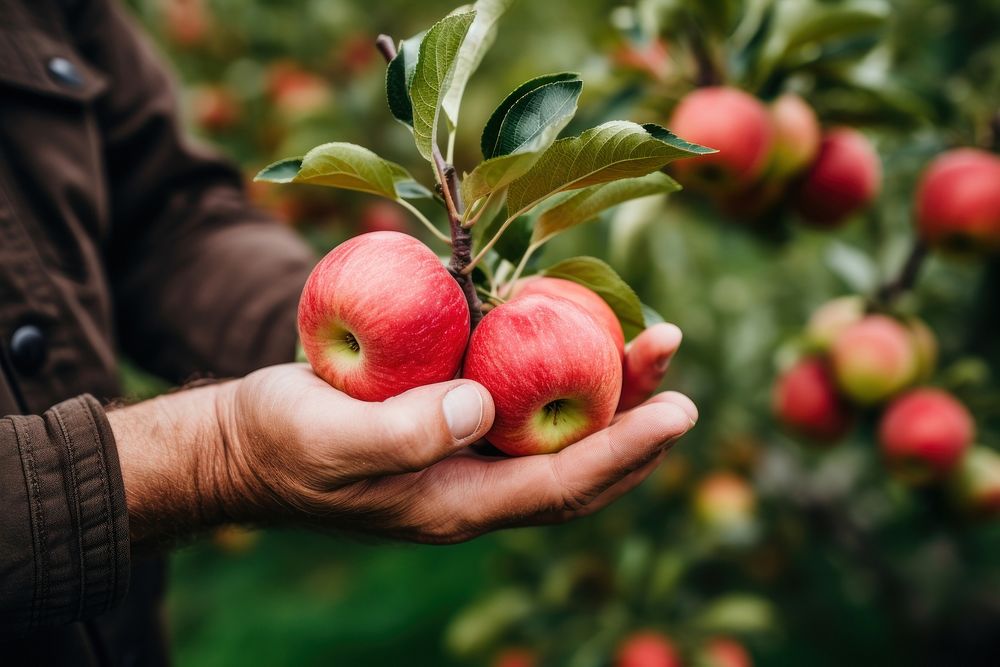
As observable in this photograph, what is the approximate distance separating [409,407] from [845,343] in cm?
110

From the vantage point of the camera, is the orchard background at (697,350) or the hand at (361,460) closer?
the hand at (361,460)

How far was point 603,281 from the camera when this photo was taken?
949 millimetres

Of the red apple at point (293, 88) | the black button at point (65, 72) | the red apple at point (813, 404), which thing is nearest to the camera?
the black button at point (65, 72)

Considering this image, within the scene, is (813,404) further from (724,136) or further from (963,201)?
(724,136)

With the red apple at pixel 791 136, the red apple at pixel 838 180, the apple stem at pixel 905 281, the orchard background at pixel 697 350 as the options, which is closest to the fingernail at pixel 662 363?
the orchard background at pixel 697 350

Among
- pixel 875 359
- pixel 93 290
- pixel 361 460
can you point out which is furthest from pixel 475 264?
pixel 875 359

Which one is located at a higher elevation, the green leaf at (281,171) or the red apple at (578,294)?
the green leaf at (281,171)

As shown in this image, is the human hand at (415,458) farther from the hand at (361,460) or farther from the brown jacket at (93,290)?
the brown jacket at (93,290)

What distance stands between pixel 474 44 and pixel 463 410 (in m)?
0.44

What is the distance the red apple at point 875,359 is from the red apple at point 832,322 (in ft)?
0.11

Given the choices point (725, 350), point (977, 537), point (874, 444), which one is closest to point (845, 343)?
point (874, 444)

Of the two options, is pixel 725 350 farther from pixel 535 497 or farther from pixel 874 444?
pixel 535 497

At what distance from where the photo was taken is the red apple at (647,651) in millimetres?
1787

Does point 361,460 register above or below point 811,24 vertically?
below
